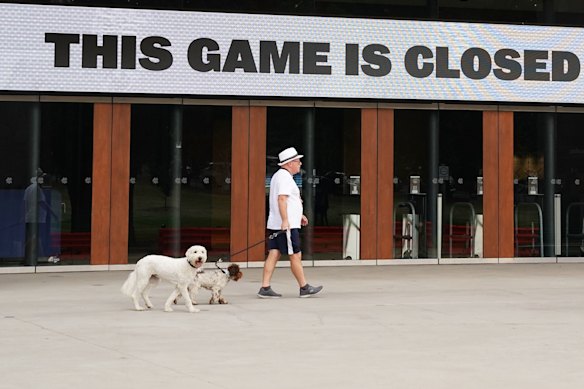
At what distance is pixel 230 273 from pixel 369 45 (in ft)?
24.3

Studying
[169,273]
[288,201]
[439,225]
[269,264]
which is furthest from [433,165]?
[169,273]

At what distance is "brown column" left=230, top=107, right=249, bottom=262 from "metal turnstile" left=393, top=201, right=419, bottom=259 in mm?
2668

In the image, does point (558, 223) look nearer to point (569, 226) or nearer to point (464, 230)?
point (569, 226)

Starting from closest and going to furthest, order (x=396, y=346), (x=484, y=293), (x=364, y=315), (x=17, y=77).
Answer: (x=396, y=346) < (x=364, y=315) < (x=484, y=293) < (x=17, y=77)

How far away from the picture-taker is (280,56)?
60.5 feet

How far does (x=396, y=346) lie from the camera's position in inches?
375

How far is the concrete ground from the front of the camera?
8.02 m

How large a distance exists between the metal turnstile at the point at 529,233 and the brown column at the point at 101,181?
23.4 ft

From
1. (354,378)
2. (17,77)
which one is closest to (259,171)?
(17,77)

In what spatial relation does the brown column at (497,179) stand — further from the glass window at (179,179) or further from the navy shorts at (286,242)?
the navy shorts at (286,242)

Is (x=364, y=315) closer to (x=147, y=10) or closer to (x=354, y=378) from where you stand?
(x=354, y=378)

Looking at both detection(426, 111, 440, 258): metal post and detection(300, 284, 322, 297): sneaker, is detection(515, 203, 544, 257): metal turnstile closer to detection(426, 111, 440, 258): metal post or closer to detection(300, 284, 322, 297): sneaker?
detection(426, 111, 440, 258): metal post

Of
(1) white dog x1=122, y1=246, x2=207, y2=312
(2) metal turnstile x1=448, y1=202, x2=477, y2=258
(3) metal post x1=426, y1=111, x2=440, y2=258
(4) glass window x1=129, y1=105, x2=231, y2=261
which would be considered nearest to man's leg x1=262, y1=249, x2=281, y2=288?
(1) white dog x1=122, y1=246, x2=207, y2=312

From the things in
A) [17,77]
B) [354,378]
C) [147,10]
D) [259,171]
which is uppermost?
[147,10]
